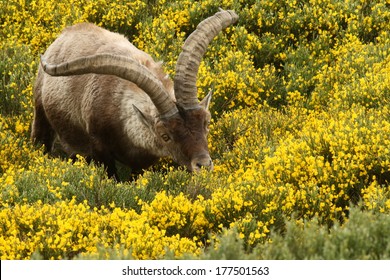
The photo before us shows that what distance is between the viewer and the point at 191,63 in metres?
8.62

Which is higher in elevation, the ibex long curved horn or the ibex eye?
the ibex long curved horn

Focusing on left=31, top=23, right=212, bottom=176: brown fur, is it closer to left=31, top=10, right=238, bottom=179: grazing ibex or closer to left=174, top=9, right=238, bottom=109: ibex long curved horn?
left=31, top=10, right=238, bottom=179: grazing ibex

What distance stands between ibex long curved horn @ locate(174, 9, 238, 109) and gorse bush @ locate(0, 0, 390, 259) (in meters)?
0.82

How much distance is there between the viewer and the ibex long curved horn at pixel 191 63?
8430 mm

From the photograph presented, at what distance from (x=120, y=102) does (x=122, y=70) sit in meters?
0.66

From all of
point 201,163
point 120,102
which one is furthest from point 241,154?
point 120,102

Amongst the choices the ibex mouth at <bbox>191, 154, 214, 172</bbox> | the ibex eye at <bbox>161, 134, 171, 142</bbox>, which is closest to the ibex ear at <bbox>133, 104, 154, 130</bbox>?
the ibex eye at <bbox>161, 134, 171, 142</bbox>

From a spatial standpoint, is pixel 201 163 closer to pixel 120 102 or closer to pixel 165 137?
pixel 165 137

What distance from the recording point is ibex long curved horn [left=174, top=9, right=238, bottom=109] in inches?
332

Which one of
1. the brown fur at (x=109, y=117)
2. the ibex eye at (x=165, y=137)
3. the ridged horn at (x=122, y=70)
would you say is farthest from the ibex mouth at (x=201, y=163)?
the ridged horn at (x=122, y=70)

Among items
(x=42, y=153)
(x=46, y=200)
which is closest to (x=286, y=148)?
(x=46, y=200)

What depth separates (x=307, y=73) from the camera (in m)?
12.2

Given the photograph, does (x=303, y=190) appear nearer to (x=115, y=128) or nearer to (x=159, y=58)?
(x=115, y=128)

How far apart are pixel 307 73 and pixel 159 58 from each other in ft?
7.98
